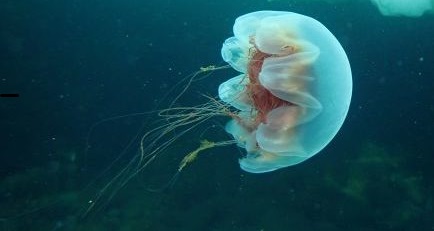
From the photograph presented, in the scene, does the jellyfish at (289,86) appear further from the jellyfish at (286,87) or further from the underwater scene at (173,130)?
the underwater scene at (173,130)

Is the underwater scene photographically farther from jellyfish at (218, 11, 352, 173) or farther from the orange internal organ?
jellyfish at (218, 11, 352, 173)

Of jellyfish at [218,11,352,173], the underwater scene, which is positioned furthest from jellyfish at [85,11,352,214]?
the underwater scene

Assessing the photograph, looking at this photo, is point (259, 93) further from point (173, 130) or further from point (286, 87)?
point (173, 130)

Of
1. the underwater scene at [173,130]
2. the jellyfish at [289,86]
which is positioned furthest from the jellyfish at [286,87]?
the underwater scene at [173,130]

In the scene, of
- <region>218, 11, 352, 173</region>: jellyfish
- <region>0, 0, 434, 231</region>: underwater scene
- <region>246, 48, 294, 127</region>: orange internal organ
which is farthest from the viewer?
<region>0, 0, 434, 231</region>: underwater scene

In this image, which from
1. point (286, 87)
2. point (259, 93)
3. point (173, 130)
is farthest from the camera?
point (173, 130)

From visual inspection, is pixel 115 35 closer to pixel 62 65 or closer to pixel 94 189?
pixel 62 65

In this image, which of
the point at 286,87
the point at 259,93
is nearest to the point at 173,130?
the point at 259,93
